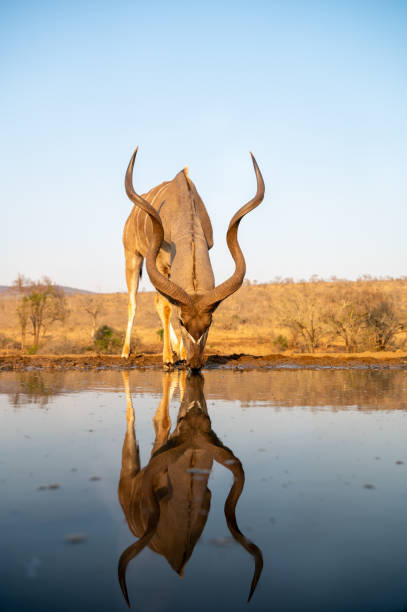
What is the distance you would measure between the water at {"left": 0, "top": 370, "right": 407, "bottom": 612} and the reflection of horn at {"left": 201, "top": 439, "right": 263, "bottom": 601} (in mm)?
10

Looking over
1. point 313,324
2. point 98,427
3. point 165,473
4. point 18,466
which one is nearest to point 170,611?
point 165,473

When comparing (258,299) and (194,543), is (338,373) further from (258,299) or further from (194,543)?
(258,299)

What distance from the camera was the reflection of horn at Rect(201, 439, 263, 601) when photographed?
6.19 ft

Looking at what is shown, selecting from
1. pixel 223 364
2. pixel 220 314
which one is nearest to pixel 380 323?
pixel 223 364

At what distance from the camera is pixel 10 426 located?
4.39 metres

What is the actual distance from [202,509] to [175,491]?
287mm

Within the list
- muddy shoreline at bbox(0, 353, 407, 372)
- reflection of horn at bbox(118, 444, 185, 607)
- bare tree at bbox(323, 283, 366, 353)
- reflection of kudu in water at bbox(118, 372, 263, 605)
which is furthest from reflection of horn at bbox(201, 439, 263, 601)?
bare tree at bbox(323, 283, 366, 353)

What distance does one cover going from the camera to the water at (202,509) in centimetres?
170

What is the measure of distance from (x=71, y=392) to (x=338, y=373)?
4778mm

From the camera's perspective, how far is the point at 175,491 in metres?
2.66

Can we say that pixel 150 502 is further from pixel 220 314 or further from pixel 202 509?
pixel 220 314

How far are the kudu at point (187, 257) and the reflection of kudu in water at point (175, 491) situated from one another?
10.9 ft

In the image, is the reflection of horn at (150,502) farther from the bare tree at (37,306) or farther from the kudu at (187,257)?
the bare tree at (37,306)

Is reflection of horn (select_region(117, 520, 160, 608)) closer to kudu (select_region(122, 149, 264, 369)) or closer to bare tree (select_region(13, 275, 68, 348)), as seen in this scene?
kudu (select_region(122, 149, 264, 369))
